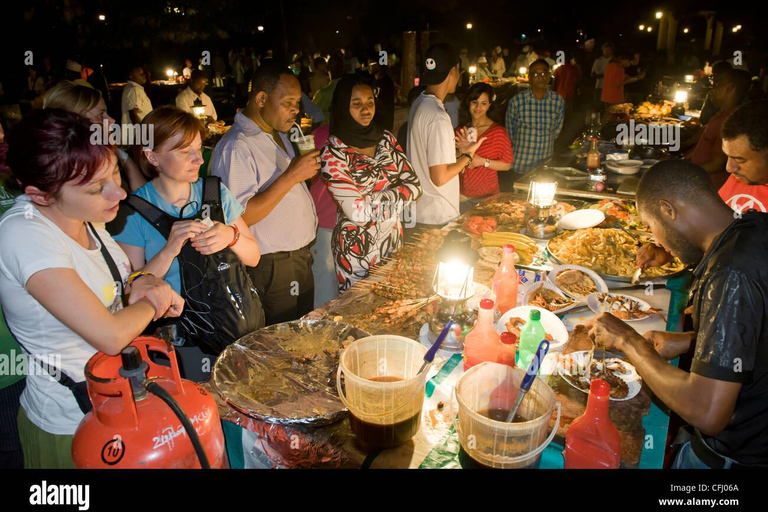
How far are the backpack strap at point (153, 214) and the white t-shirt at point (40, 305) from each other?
572mm

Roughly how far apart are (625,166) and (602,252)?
107 inches

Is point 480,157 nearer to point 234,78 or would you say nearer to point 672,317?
point 672,317

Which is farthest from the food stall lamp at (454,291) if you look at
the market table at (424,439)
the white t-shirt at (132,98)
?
the white t-shirt at (132,98)

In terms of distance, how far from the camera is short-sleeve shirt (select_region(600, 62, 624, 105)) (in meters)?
10.7

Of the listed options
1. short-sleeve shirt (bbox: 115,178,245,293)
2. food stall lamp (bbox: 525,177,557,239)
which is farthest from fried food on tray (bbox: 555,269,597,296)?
short-sleeve shirt (bbox: 115,178,245,293)

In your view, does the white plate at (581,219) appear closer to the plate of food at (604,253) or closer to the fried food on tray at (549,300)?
the plate of food at (604,253)

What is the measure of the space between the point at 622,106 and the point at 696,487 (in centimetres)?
994

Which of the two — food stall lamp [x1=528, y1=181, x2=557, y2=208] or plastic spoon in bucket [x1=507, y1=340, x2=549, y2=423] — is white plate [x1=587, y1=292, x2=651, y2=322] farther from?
plastic spoon in bucket [x1=507, y1=340, x2=549, y2=423]

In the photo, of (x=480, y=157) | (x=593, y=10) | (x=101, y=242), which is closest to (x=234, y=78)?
Result: (x=480, y=157)

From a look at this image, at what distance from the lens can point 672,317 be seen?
2.80 m

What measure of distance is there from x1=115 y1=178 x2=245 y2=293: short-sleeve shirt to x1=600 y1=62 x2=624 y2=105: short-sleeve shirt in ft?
35.1

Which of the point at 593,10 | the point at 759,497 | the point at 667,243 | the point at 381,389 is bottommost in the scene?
the point at 759,497

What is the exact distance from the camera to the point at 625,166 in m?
5.55

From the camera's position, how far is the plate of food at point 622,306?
2.64 meters
